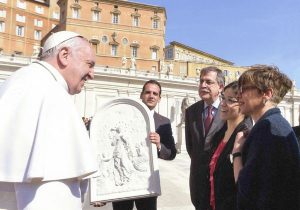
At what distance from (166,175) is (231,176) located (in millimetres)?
10081

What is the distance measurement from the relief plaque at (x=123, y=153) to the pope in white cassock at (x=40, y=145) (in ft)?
5.84

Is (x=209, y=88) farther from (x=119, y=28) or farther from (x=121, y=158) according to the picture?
(x=119, y=28)

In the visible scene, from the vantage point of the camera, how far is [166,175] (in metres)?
13.3

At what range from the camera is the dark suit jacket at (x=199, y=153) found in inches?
146

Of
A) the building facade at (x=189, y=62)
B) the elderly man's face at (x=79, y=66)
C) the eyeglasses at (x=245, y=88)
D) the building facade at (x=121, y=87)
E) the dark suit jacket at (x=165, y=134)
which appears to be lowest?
the dark suit jacket at (x=165, y=134)

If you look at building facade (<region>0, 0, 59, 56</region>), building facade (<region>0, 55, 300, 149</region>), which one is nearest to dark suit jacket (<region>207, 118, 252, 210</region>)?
building facade (<region>0, 55, 300, 149</region>)

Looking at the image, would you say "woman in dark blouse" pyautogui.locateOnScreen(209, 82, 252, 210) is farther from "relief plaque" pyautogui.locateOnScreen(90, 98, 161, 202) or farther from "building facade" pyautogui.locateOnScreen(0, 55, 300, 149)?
"building facade" pyautogui.locateOnScreen(0, 55, 300, 149)

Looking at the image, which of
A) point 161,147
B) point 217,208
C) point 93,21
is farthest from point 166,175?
point 93,21

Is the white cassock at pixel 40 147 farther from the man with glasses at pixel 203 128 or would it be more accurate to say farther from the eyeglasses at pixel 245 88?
the man with glasses at pixel 203 128

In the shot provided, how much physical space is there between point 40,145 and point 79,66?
0.57 meters

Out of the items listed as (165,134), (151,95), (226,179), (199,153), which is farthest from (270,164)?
(151,95)

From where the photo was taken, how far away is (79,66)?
2.27 meters

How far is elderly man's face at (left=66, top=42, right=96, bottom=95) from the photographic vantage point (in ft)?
7.41

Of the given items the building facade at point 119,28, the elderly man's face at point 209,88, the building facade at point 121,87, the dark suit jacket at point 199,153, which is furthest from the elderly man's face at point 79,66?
the building facade at point 119,28
